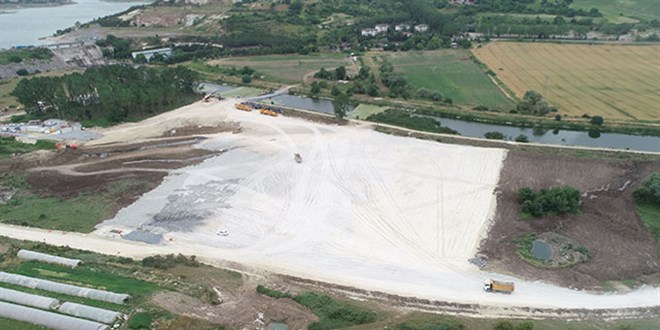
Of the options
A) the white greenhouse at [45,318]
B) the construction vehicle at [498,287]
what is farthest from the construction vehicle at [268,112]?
the white greenhouse at [45,318]

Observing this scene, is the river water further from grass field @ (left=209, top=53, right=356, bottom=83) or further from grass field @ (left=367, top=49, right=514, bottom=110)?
grass field @ (left=367, top=49, right=514, bottom=110)

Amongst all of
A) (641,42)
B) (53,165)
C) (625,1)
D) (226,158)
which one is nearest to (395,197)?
(226,158)

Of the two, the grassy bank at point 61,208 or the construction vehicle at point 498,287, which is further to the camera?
the grassy bank at point 61,208

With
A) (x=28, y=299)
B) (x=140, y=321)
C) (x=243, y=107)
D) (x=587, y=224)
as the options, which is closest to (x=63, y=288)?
(x=28, y=299)

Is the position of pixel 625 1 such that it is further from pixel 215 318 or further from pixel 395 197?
pixel 215 318

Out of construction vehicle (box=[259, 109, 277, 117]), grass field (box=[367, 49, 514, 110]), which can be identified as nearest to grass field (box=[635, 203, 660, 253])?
grass field (box=[367, 49, 514, 110])

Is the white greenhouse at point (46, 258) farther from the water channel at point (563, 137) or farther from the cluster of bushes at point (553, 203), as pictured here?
the water channel at point (563, 137)
